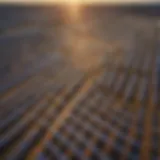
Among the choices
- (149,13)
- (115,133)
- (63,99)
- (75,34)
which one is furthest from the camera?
(149,13)

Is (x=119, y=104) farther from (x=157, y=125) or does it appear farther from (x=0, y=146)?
(x=0, y=146)

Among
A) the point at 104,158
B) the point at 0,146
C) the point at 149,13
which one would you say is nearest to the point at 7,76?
the point at 0,146

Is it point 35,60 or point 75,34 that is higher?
point 35,60

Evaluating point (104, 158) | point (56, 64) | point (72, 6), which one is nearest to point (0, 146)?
point (104, 158)

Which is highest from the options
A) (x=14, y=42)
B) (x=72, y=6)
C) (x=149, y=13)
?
(x=14, y=42)

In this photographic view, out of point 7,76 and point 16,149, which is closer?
point 16,149

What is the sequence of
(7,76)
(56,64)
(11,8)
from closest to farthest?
(7,76) < (56,64) < (11,8)

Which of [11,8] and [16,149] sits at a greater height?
[16,149]

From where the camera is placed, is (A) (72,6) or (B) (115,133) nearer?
(B) (115,133)

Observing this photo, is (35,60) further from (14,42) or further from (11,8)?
(11,8)
